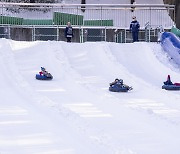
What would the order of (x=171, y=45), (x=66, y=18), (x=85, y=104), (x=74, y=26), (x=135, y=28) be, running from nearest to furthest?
(x=85, y=104), (x=171, y=45), (x=135, y=28), (x=74, y=26), (x=66, y=18)

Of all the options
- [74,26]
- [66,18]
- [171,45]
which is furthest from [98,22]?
[171,45]

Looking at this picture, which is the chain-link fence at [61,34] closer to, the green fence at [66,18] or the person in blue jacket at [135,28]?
the green fence at [66,18]

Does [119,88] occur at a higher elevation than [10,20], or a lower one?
lower

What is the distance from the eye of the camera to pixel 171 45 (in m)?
15.6

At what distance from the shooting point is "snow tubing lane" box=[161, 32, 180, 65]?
49.4ft

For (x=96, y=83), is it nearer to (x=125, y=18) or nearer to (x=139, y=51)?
(x=139, y=51)

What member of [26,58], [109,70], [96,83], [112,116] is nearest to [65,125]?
[112,116]

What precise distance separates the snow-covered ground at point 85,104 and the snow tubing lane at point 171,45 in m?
0.33

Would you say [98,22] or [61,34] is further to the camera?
[98,22]

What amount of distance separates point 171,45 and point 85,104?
25.7 ft

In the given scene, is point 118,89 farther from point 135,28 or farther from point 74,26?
point 74,26

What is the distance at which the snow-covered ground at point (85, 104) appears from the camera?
233 inches

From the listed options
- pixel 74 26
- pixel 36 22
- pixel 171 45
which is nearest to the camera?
pixel 171 45

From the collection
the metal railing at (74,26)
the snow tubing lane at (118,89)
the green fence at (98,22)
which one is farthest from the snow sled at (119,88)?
the green fence at (98,22)
